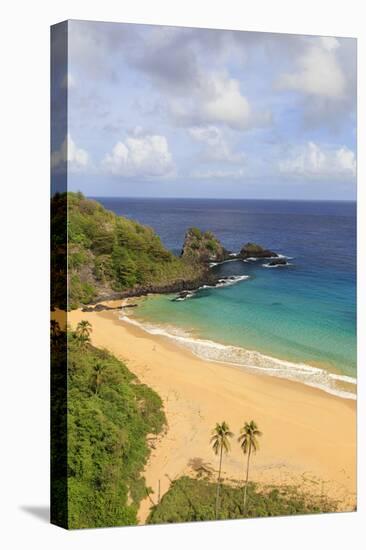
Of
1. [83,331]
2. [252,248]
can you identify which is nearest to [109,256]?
[83,331]

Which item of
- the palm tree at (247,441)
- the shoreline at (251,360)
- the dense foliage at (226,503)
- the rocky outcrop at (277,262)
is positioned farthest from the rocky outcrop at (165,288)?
the dense foliage at (226,503)

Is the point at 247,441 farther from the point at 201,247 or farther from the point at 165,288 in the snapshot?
the point at 201,247

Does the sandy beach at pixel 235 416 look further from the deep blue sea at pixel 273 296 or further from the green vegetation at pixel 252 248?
the green vegetation at pixel 252 248

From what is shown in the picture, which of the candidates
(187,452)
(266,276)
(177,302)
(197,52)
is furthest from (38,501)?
(197,52)

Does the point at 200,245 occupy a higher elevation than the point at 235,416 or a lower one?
higher

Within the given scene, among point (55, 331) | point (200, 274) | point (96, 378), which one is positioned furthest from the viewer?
point (200, 274)
